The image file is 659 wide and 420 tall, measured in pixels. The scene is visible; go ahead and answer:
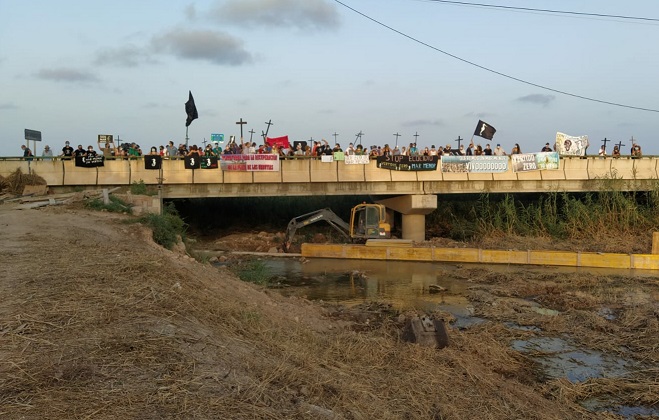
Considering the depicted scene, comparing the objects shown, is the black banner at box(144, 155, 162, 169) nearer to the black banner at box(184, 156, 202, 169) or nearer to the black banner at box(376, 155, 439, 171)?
the black banner at box(184, 156, 202, 169)

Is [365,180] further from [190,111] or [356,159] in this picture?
[190,111]

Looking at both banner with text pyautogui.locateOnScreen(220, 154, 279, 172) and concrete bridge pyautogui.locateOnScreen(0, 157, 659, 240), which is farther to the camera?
banner with text pyautogui.locateOnScreen(220, 154, 279, 172)

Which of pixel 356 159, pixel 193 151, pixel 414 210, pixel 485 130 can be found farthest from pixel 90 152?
pixel 485 130

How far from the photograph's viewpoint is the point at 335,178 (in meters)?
27.1

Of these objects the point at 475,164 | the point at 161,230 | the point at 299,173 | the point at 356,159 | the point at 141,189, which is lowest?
the point at 161,230

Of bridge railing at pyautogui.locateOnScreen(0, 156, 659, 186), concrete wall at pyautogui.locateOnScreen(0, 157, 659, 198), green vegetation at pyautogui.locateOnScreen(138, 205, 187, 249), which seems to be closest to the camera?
green vegetation at pyautogui.locateOnScreen(138, 205, 187, 249)

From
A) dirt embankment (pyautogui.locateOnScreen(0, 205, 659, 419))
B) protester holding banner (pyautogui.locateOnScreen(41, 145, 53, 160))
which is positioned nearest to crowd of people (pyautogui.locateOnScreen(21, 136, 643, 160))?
protester holding banner (pyautogui.locateOnScreen(41, 145, 53, 160))

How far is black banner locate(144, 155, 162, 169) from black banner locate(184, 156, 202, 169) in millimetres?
1256

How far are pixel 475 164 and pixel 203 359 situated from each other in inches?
946

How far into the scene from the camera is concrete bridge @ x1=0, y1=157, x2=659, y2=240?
2558cm

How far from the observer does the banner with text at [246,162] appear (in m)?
26.3

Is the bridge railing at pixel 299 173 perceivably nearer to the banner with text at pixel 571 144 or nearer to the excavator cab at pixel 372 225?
the banner with text at pixel 571 144

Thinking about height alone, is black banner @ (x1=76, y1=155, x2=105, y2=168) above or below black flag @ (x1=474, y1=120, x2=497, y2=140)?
below

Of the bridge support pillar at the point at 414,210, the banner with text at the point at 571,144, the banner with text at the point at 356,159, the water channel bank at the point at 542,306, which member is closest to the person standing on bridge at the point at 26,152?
the water channel bank at the point at 542,306
